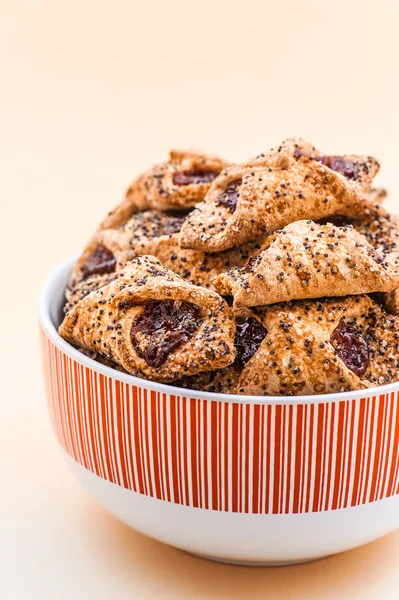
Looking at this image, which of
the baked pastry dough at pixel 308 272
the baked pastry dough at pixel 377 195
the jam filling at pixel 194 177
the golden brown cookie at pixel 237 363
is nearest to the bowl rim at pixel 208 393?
the golden brown cookie at pixel 237 363

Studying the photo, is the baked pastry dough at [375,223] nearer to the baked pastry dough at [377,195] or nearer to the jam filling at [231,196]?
the baked pastry dough at [377,195]

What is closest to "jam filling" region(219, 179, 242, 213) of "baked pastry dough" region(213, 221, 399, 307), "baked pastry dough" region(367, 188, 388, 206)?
"baked pastry dough" region(213, 221, 399, 307)

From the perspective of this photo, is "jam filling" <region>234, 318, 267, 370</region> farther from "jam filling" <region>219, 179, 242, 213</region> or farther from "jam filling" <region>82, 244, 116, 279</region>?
"jam filling" <region>82, 244, 116, 279</region>

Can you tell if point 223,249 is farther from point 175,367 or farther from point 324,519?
point 324,519

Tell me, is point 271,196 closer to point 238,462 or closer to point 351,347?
point 351,347

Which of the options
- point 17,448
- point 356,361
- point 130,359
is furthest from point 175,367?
point 17,448
